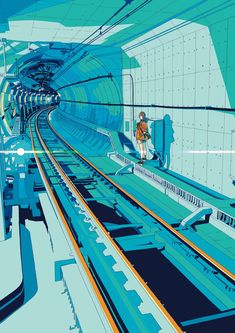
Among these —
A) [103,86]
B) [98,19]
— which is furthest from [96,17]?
[103,86]

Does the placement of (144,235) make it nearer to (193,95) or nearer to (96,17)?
(193,95)

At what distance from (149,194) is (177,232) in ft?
9.33

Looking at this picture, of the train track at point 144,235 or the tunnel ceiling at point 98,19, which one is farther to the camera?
the tunnel ceiling at point 98,19

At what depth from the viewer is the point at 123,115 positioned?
15.8 meters

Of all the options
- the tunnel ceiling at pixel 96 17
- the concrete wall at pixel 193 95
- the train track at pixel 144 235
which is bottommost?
the train track at pixel 144 235

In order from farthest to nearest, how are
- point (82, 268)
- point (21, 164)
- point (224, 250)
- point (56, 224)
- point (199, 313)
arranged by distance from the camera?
point (21, 164) → point (56, 224) → point (224, 250) → point (82, 268) → point (199, 313)

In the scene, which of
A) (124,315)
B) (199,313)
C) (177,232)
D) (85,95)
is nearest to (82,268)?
(124,315)

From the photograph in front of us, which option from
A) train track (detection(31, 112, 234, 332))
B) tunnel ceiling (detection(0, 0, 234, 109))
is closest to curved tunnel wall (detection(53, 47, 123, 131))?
tunnel ceiling (detection(0, 0, 234, 109))

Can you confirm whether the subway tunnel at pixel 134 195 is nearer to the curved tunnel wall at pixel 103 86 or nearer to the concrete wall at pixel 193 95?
the concrete wall at pixel 193 95

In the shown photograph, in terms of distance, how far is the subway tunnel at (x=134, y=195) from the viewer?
459 centimetres

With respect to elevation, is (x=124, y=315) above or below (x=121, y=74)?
below

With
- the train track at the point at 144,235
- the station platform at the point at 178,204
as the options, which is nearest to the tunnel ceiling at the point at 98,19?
the station platform at the point at 178,204

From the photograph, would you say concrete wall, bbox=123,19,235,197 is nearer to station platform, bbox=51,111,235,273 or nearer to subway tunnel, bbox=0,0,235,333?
subway tunnel, bbox=0,0,235,333

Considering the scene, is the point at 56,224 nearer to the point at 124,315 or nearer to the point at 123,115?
the point at 124,315
